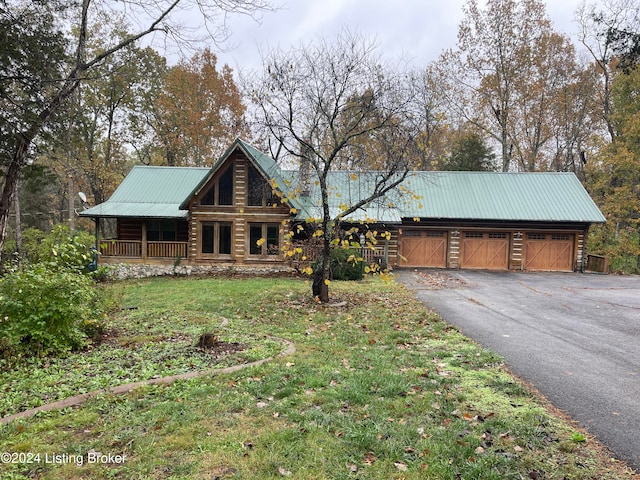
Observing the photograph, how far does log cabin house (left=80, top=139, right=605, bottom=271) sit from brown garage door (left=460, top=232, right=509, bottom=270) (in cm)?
6

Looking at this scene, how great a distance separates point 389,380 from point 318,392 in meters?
1.11

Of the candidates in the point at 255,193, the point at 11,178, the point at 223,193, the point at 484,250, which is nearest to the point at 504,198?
the point at 484,250

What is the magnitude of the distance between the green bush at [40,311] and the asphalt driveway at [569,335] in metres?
7.53

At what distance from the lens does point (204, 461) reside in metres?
3.62

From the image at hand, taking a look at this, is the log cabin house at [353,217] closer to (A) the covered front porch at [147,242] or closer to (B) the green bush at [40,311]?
(A) the covered front porch at [147,242]

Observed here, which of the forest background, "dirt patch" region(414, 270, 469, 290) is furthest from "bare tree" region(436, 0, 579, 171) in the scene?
"dirt patch" region(414, 270, 469, 290)

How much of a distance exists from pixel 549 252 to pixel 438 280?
8.90 meters

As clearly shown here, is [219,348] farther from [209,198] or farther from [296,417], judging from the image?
[209,198]

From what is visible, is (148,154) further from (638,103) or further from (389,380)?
(638,103)

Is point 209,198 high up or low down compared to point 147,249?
up

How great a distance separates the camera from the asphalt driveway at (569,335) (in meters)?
4.73

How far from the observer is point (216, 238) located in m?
21.0

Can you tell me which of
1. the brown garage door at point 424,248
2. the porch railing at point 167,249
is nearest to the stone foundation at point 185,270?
the porch railing at point 167,249

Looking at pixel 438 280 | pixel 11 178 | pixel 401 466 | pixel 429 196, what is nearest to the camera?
pixel 401 466
